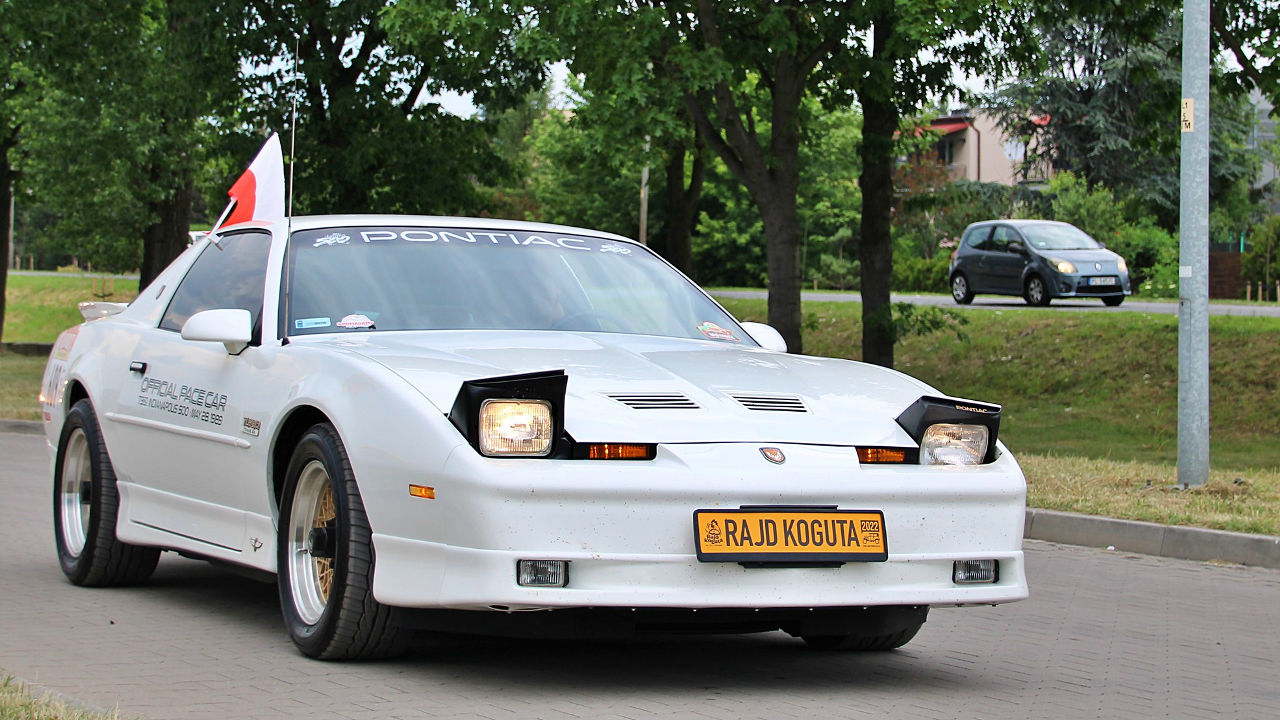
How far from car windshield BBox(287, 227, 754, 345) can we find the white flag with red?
0.74 m

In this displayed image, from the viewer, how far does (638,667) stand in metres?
5.51

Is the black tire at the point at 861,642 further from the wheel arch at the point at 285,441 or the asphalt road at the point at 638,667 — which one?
the wheel arch at the point at 285,441

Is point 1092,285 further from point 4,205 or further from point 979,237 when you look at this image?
point 4,205

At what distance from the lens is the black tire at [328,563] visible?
16.8 ft

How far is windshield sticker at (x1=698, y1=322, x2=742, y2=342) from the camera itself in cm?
658

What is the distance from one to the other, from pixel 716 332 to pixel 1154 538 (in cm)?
441

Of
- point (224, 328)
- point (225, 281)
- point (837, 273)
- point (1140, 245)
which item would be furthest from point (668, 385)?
point (837, 273)

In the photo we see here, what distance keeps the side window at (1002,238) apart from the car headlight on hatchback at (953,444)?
24284 millimetres

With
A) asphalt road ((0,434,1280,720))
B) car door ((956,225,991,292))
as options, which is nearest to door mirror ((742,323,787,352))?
asphalt road ((0,434,1280,720))

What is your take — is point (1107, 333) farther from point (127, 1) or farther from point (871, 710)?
point (871, 710)

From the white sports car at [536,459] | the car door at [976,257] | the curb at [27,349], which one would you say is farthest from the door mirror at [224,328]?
the curb at [27,349]

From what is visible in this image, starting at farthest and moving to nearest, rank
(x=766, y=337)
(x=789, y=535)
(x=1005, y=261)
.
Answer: (x=1005, y=261), (x=766, y=337), (x=789, y=535)

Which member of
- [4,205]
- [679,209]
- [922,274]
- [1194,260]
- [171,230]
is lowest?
[922,274]

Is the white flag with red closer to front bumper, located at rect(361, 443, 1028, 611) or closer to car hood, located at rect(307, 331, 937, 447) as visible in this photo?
car hood, located at rect(307, 331, 937, 447)
